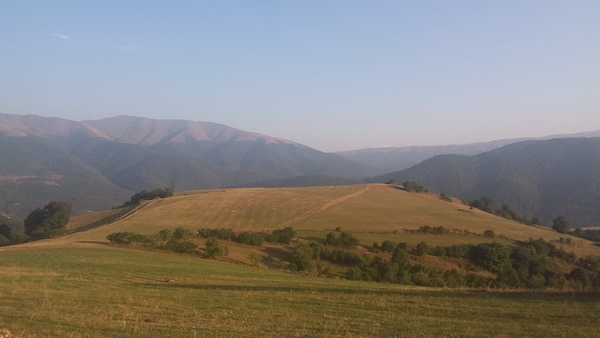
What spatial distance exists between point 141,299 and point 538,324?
13256 mm

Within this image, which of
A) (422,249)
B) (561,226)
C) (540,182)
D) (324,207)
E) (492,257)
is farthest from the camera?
(540,182)

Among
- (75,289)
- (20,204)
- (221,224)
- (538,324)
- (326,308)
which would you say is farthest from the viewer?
(20,204)

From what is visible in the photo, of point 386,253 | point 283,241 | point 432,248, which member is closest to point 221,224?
point 283,241

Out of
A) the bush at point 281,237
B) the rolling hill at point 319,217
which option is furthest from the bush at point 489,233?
the bush at point 281,237

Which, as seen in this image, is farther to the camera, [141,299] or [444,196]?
[444,196]

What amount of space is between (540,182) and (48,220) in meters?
165

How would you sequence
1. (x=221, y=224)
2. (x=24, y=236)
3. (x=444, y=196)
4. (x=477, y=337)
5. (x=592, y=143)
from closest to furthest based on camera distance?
1. (x=477, y=337)
2. (x=221, y=224)
3. (x=24, y=236)
4. (x=444, y=196)
5. (x=592, y=143)

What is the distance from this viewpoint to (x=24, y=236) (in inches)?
2798

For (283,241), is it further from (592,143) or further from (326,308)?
(592,143)

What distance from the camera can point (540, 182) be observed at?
166625 mm

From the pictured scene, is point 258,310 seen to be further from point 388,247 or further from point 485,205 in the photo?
point 485,205

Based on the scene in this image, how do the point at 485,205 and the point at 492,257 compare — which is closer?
the point at 492,257

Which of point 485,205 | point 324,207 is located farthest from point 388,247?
point 485,205

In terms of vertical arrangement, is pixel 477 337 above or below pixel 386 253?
above
